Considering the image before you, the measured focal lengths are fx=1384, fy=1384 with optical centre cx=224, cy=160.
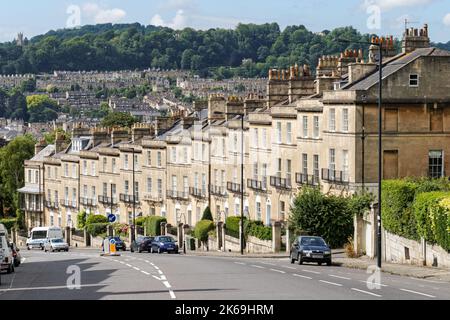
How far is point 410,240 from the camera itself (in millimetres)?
63938

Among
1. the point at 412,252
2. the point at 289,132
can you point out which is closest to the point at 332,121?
the point at 289,132

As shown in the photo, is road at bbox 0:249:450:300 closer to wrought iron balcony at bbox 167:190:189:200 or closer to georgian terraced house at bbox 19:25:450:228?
georgian terraced house at bbox 19:25:450:228

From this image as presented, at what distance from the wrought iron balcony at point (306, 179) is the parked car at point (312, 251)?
18891mm

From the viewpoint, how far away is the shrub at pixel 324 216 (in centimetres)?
7738

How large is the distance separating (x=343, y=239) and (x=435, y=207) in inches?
757

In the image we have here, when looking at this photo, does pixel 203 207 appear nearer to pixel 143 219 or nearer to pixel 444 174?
pixel 143 219

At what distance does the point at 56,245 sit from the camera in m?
105

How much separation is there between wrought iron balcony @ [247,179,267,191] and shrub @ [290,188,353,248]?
1582 cm

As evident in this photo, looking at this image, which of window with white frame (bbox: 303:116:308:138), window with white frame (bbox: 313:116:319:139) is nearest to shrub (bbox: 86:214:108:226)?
window with white frame (bbox: 303:116:308:138)

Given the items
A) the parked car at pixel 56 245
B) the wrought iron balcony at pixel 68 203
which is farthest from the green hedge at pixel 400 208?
the wrought iron balcony at pixel 68 203

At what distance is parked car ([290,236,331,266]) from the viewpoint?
64.7 metres

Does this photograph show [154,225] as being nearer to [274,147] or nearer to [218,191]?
[218,191]
